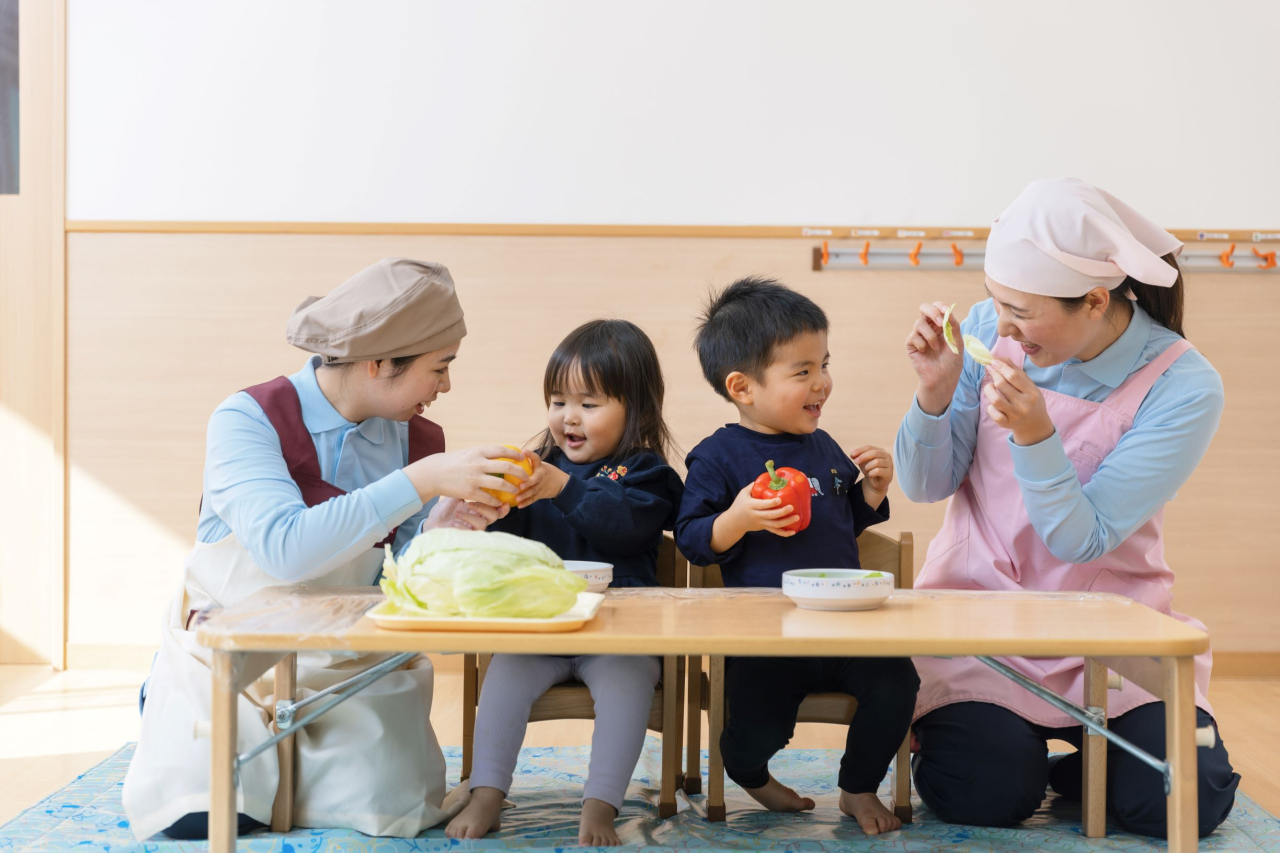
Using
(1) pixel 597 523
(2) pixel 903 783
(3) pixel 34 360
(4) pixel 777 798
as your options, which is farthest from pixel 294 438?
(3) pixel 34 360

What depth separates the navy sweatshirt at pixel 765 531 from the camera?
2189mm

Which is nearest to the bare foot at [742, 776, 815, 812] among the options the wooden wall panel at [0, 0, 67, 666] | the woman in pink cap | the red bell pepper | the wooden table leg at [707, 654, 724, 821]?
the wooden table leg at [707, 654, 724, 821]

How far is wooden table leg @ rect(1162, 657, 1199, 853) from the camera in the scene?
1.42m

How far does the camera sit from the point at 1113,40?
3.81 meters

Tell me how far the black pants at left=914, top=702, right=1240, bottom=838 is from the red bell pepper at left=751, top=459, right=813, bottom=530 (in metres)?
0.64

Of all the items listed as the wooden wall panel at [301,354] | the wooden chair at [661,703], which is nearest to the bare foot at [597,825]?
the wooden chair at [661,703]

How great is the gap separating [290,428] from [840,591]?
3.54 feet

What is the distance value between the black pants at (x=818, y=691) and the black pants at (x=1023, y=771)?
0.15 m

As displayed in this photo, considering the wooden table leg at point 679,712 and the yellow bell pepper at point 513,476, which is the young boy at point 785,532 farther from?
the yellow bell pepper at point 513,476

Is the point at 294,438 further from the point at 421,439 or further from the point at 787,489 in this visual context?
the point at 787,489

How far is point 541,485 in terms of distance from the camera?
80.0 inches

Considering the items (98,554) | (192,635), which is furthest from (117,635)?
(192,635)

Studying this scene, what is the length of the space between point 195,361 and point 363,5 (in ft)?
4.56

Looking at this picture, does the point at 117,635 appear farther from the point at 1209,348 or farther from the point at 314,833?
the point at 1209,348
